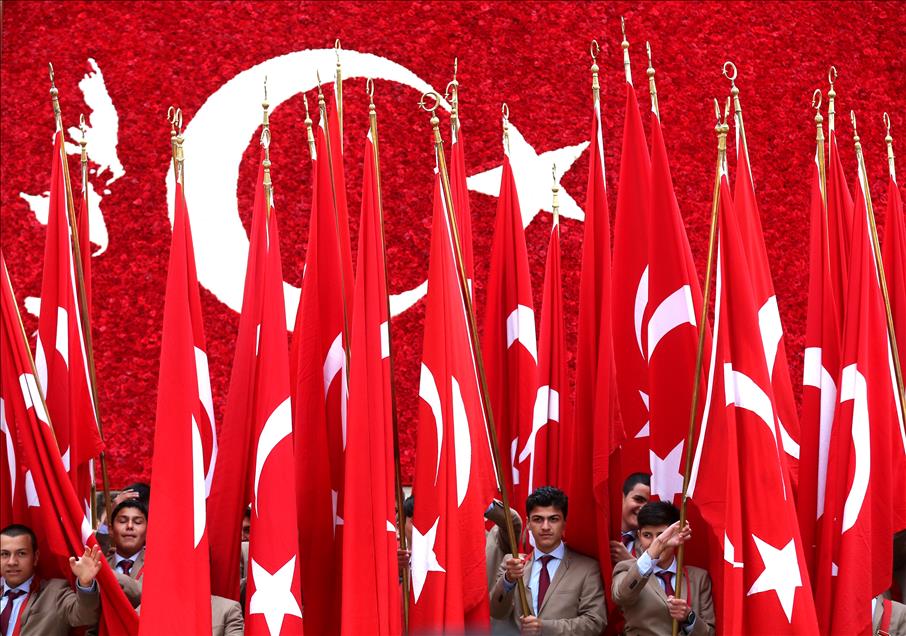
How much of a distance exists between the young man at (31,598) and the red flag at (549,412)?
5.85 feet

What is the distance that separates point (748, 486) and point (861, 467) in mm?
644

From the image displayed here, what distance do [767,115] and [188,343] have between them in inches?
176

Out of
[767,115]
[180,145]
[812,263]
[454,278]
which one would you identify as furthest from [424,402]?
[767,115]

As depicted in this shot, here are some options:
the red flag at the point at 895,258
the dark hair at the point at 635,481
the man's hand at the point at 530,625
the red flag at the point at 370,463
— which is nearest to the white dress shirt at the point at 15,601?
the red flag at the point at 370,463

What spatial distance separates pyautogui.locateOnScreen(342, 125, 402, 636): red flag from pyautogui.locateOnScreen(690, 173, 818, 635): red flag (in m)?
1.02

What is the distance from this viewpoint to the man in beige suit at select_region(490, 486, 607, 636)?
4582 mm

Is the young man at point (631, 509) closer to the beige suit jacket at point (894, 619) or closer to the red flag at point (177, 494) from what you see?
the beige suit jacket at point (894, 619)

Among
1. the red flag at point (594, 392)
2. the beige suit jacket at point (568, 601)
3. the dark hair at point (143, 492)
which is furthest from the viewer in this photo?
the dark hair at point (143, 492)

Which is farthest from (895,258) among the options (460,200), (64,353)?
(64,353)

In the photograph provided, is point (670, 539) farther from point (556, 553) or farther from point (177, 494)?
point (177, 494)

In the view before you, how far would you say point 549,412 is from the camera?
553 centimetres

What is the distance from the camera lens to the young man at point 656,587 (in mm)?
4254

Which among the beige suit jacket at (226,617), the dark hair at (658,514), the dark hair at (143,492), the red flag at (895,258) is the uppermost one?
the red flag at (895,258)

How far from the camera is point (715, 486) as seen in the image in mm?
4184
